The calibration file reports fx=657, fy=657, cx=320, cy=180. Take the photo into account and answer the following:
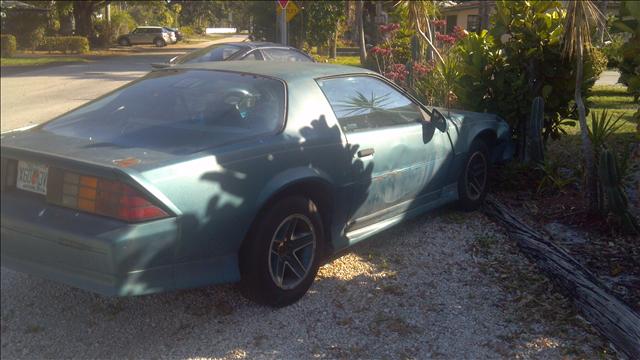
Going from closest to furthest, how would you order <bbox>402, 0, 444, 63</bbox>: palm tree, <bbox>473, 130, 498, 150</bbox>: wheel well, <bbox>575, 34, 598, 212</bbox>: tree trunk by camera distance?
<bbox>575, 34, 598, 212</bbox>: tree trunk < <bbox>473, 130, 498, 150</bbox>: wheel well < <bbox>402, 0, 444, 63</bbox>: palm tree

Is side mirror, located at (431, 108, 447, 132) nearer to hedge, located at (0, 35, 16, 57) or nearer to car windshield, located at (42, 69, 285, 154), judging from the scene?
car windshield, located at (42, 69, 285, 154)

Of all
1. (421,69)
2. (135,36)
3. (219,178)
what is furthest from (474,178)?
A: (135,36)

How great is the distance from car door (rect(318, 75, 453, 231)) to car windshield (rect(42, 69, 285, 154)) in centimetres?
62

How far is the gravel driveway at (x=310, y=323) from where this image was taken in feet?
11.7

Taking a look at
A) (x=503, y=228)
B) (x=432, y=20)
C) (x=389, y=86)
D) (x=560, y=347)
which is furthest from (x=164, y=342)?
(x=432, y=20)

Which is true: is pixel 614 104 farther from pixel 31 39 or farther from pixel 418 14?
pixel 31 39

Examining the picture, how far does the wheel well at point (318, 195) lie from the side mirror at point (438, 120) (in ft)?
4.77

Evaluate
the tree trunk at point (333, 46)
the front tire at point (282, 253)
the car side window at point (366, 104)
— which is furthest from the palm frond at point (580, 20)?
the tree trunk at point (333, 46)

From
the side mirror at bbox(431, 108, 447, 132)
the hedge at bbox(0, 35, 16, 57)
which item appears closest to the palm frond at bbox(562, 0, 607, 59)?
the side mirror at bbox(431, 108, 447, 132)

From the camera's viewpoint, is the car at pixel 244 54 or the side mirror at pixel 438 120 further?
the car at pixel 244 54

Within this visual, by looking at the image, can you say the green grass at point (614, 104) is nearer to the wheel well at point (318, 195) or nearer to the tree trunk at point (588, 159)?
the tree trunk at point (588, 159)

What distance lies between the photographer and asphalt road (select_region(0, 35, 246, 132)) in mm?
12281

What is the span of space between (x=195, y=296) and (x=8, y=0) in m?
37.4

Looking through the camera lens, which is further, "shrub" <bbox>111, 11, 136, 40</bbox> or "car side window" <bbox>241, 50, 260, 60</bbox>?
"shrub" <bbox>111, 11, 136, 40</bbox>
